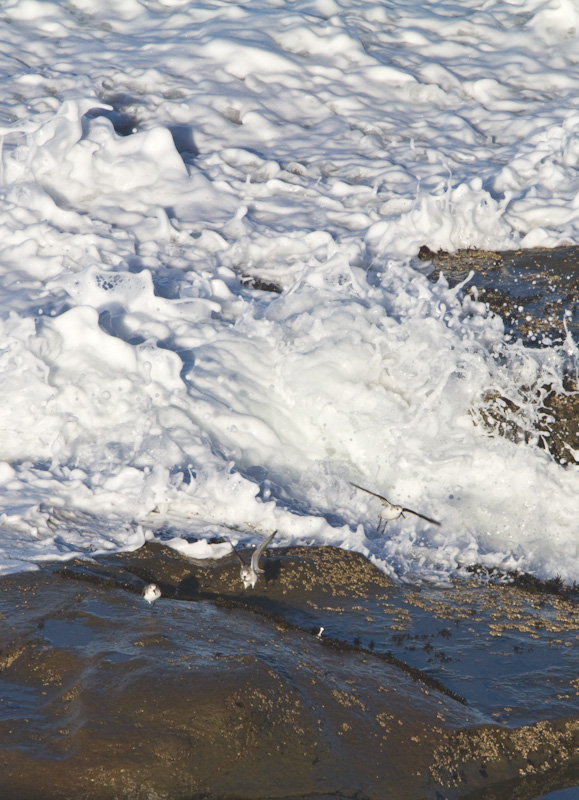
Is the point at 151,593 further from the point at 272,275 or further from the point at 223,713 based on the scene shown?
the point at 272,275

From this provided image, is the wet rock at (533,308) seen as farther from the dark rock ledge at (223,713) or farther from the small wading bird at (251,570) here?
the small wading bird at (251,570)

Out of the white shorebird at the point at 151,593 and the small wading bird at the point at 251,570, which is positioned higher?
the white shorebird at the point at 151,593

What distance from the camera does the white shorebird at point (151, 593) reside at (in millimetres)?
4336

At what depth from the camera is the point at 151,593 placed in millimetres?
4336

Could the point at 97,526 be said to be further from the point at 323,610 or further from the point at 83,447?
the point at 323,610

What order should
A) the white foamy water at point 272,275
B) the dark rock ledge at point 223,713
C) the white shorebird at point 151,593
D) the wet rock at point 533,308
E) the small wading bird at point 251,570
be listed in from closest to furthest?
the dark rock ledge at point 223,713, the white shorebird at point 151,593, the small wading bird at point 251,570, the white foamy water at point 272,275, the wet rock at point 533,308

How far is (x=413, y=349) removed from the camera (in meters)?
6.87

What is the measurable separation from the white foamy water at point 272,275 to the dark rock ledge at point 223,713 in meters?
0.78

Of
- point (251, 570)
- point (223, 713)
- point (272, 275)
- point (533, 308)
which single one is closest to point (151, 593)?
point (251, 570)

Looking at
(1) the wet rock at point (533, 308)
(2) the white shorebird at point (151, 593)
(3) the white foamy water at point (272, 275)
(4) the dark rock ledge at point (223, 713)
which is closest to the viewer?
(4) the dark rock ledge at point (223, 713)

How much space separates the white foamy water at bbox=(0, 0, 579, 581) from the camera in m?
5.76

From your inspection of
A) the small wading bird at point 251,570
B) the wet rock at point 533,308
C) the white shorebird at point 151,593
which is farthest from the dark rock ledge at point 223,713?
the wet rock at point 533,308

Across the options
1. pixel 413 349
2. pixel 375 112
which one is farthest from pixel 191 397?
pixel 375 112

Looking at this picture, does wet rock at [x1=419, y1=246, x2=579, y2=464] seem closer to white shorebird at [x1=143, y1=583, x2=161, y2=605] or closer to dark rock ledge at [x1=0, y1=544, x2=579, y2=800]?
dark rock ledge at [x1=0, y1=544, x2=579, y2=800]
